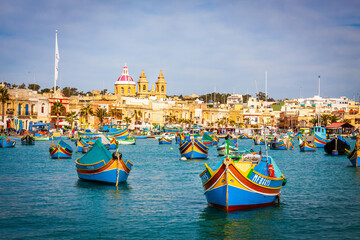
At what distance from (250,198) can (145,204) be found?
673 cm

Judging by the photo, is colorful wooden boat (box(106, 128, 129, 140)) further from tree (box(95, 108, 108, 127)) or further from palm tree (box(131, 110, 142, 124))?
palm tree (box(131, 110, 142, 124))

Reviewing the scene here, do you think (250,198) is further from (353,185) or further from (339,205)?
(353,185)

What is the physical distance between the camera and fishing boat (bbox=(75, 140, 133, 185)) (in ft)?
112

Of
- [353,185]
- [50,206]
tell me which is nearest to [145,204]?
[50,206]

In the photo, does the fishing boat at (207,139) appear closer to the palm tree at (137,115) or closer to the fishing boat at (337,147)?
the fishing boat at (337,147)

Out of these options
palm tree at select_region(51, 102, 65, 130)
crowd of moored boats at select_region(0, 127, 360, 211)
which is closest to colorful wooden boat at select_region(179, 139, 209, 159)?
crowd of moored boats at select_region(0, 127, 360, 211)

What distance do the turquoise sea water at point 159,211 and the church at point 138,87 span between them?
131641mm

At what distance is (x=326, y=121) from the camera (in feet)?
561

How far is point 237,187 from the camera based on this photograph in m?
24.5

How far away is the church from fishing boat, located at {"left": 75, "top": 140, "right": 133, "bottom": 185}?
5193 inches

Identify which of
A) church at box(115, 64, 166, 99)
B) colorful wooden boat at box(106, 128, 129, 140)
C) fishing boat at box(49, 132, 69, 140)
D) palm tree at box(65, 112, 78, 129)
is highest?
church at box(115, 64, 166, 99)

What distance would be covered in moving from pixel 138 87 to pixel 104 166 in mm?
156978

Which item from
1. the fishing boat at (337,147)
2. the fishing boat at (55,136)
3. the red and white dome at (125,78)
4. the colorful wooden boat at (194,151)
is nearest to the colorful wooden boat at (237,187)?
the colorful wooden boat at (194,151)

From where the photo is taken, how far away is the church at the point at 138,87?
578ft
